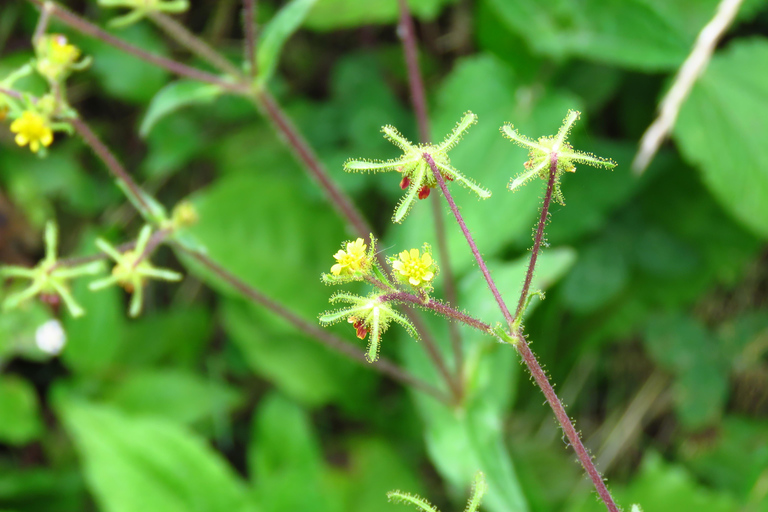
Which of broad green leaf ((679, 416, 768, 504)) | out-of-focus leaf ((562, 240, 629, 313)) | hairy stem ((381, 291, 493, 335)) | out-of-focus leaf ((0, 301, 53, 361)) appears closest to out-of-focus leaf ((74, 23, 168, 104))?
out-of-focus leaf ((0, 301, 53, 361))

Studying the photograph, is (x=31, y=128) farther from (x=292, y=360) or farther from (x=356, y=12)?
(x=292, y=360)

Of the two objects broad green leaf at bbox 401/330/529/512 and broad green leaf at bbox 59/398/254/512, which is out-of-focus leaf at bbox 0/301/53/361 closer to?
broad green leaf at bbox 59/398/254/512

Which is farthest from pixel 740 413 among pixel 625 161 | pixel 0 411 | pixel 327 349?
pixel 0 411

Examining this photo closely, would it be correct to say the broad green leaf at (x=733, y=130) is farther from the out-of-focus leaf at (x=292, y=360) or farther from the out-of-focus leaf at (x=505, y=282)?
the out-of-focus leaf at (x=292, y=360)

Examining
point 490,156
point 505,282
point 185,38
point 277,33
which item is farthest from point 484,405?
point 185,38

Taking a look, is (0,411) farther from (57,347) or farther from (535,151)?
(535,151)

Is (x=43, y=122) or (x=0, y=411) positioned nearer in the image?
(x=43, y=122)
